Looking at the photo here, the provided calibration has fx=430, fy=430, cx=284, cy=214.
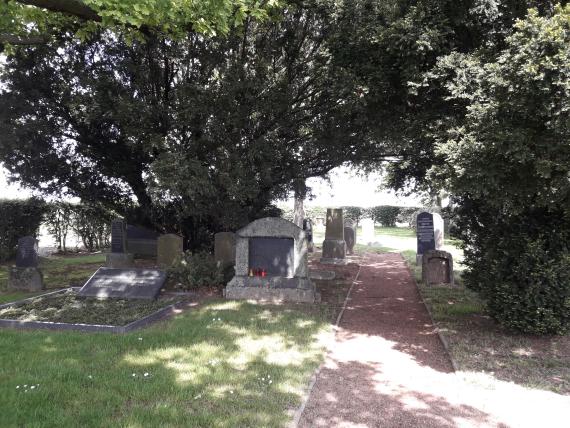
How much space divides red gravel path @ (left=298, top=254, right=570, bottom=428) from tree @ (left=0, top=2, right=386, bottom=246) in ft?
15.1

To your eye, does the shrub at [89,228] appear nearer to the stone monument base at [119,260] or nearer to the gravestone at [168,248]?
the stone monument base at [119,260]

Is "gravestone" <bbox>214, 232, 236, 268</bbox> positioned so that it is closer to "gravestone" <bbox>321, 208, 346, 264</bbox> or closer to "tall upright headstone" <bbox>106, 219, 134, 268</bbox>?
"tall upright headstone" <bbox>106, 219, 134, 268</bbox>

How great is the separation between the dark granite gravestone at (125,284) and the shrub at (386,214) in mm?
31901

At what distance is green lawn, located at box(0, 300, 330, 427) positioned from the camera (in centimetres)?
393

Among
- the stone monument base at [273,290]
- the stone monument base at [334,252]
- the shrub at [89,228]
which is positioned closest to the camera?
the stone monument base at [273,290]

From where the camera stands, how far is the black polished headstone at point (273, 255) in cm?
966

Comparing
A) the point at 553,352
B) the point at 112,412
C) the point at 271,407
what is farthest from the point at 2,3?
the point at 553,352

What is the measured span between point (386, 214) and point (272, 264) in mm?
30837

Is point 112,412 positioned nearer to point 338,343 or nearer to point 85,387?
point 85,387

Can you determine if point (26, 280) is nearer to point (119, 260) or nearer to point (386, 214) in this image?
point (119, 260)

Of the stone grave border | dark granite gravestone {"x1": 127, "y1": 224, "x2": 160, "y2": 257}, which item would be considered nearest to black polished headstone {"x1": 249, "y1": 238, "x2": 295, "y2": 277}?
the stone grave border

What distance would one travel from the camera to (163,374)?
4.86 metres

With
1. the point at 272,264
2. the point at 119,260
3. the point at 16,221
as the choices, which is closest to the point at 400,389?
the point at 272,264

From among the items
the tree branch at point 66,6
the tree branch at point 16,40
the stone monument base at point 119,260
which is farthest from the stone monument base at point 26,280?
the tree branch at point 66,6
